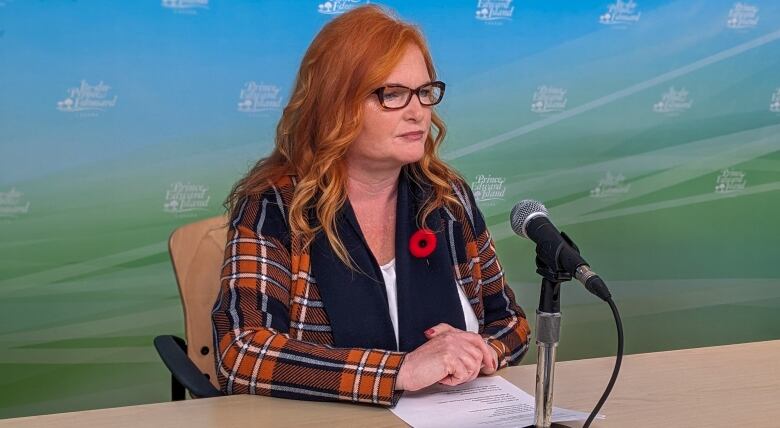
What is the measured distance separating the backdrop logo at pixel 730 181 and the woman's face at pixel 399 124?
8.34 ft

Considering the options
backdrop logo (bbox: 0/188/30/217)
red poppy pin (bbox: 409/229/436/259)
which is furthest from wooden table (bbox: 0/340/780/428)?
backdrop logo (bbox: 0/188/30/217)

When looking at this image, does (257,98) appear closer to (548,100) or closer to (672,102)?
(548,100)

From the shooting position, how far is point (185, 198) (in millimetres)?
3646

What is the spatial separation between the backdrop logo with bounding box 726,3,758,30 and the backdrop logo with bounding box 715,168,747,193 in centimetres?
62

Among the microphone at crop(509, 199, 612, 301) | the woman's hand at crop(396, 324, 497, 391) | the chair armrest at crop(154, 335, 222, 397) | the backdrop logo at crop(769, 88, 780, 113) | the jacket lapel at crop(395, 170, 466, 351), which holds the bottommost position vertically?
the chair armrest at crop(154, 335, 222, 397)

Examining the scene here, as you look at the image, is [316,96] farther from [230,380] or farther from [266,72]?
[266,72]

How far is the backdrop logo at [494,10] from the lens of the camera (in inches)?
156

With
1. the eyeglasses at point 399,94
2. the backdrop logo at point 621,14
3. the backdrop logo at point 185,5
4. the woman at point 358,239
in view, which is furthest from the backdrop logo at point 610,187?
the eyeglasses at point 399,94

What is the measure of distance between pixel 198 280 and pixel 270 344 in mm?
530

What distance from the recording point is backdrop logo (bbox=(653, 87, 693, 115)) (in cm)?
429

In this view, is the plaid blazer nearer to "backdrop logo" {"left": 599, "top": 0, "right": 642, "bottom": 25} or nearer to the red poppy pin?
the red poppy pin

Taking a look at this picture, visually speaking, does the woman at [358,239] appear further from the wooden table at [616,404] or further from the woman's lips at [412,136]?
the wooden table at [616,404]

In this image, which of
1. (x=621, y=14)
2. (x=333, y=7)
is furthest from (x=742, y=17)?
(x=333, y=7)

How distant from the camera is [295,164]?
2.38 metres
